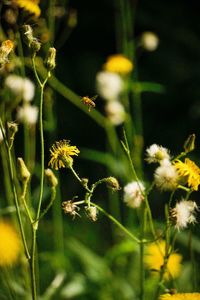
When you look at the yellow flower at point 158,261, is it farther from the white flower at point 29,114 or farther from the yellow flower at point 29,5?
the yellow flower at point 29,5

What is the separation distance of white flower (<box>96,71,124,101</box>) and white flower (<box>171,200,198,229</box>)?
0.94 metres

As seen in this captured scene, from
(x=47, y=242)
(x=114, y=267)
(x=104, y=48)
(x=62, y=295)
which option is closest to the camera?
(x=62, y=295)

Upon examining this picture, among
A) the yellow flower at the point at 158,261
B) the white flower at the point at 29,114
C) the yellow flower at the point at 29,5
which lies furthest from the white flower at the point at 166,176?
the yellow flower at the point at 158,261

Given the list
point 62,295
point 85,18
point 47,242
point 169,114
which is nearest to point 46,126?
point 62,295

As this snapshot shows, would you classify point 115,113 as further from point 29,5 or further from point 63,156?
point 63,156

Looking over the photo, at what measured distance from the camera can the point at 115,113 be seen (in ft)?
6.12

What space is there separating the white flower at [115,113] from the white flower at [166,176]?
81 cm

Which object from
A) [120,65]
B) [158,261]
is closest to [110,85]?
[120,65]

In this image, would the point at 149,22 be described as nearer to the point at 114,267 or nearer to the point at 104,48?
the point at 104,48

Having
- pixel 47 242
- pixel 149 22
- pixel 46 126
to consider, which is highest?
pixel 149 22

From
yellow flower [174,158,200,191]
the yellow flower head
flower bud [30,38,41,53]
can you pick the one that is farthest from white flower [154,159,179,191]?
flower bud [30,38,41,53]

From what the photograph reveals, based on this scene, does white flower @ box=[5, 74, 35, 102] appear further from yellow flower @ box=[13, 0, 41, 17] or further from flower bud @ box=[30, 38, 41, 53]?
flower bud @ box=[30, 38, 41, 53]

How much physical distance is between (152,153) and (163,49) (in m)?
2.39

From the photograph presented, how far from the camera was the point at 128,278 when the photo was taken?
1879mm
